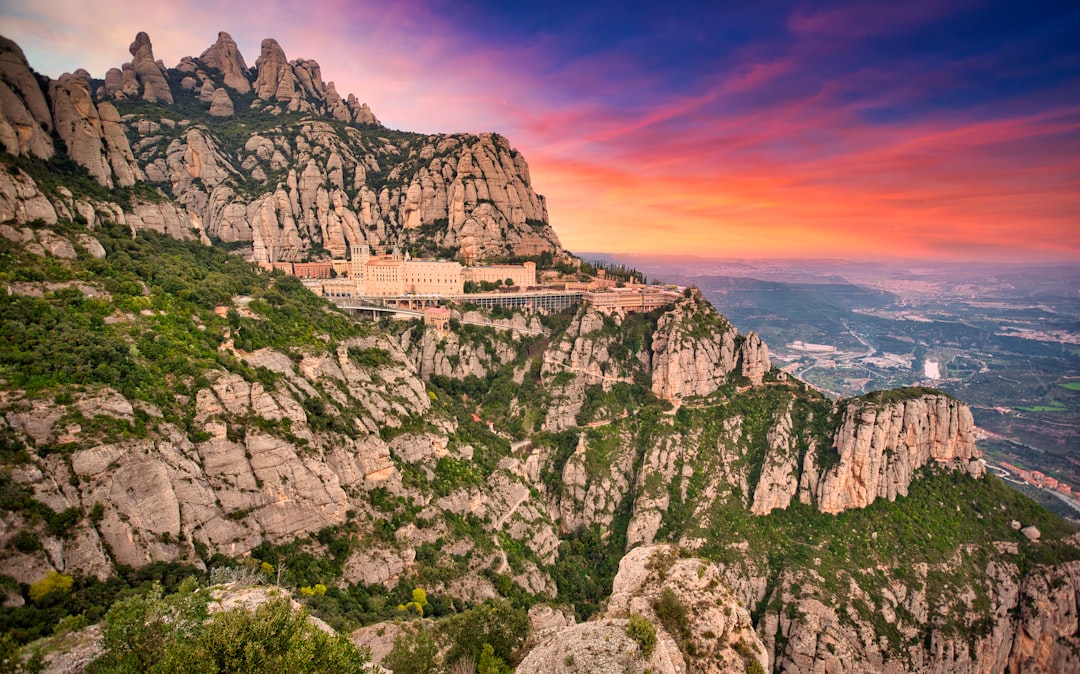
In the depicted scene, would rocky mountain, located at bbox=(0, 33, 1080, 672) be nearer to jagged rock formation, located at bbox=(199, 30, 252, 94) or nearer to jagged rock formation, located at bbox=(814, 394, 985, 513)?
jagged rock formation, located at bbox=(814, 394, 985, 513)

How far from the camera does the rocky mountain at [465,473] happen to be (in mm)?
30297

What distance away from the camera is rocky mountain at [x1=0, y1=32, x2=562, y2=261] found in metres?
107

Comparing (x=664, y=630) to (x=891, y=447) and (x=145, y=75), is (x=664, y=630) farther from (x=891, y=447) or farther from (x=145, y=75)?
(x=145, y=75)

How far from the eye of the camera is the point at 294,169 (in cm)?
11519

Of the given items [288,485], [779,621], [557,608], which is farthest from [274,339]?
[779,621]

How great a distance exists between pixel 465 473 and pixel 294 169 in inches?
3535

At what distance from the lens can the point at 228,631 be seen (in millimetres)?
20938

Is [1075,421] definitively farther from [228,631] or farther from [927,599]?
[228,631]

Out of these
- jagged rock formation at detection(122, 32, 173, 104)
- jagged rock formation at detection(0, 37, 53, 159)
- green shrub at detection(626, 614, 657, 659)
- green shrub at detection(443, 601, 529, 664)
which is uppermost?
jagged rock formation at detection(122, 32, 173, 104)

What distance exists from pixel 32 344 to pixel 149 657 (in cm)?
2369

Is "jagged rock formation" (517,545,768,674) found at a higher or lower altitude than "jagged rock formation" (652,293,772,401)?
lower

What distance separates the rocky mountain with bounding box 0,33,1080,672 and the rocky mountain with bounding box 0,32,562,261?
9378 millimetres

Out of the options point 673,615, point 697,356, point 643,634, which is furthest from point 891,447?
point 643,634

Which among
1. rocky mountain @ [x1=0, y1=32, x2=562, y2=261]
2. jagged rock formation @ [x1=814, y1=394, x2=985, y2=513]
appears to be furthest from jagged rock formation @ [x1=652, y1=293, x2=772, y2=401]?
rocky mountain @ [x1=0, y1=32, x2=562, y2=261]
